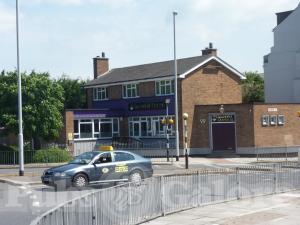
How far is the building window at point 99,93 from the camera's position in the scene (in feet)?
173

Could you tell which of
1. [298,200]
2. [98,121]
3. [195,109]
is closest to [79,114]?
[98,121]

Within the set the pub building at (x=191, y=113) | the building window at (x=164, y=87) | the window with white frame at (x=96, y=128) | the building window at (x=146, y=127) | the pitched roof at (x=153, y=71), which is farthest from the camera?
the window with white frame at (x=96, y=128)

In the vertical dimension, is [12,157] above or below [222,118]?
below

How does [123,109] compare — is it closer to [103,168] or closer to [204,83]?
[204,83]

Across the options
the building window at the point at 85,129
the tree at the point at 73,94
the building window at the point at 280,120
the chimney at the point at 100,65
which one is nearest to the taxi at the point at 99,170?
the building window at the point at 280,120

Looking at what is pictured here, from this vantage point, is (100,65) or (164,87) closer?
(164,87)

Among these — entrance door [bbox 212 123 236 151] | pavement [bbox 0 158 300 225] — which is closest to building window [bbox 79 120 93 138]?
entrance door [bbox 212 123 236 151]

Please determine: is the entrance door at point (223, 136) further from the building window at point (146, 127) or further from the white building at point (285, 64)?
the white building at point (285, 64)

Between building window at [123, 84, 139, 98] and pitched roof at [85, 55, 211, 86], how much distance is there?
0.56m

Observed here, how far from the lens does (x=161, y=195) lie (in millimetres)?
14398

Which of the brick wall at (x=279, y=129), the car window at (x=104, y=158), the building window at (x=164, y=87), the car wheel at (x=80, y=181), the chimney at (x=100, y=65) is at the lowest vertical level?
the car wheel at (x=80, y=181)

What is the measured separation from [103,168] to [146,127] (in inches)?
1014

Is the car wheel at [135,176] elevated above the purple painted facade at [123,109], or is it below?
below

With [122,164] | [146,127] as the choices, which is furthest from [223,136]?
[122,164]
